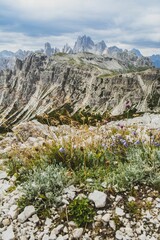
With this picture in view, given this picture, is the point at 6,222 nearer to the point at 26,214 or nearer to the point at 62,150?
the point at 26,214

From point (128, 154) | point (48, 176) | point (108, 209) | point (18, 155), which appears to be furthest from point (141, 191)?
point (18, 155)

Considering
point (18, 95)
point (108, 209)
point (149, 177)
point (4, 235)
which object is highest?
point (18, 95)

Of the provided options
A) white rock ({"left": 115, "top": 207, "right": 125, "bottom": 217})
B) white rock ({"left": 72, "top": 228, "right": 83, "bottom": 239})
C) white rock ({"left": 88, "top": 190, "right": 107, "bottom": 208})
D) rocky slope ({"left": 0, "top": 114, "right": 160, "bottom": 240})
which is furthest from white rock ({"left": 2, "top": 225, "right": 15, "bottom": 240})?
white rock ({"left": 115, "top": 207, "right": 125, "bottom": 217})

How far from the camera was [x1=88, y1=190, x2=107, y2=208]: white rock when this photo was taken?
649 cm

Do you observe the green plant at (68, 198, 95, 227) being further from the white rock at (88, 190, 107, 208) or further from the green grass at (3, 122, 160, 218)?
the green grass at (3, 122, 160, 218)

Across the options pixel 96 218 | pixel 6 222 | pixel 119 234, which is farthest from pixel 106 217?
pixel 6 222

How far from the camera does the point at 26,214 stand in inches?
256

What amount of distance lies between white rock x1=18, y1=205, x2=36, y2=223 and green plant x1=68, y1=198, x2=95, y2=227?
2.86ft

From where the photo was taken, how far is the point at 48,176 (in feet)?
23.7

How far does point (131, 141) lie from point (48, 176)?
3166mm

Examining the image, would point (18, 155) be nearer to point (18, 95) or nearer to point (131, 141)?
point (18, 95)

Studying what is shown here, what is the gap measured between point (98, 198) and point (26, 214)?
1682 millimetres

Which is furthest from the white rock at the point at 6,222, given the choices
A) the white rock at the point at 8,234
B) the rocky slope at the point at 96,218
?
the white rock at the point at 8,234

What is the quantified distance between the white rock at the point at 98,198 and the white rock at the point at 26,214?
53.2 inches
